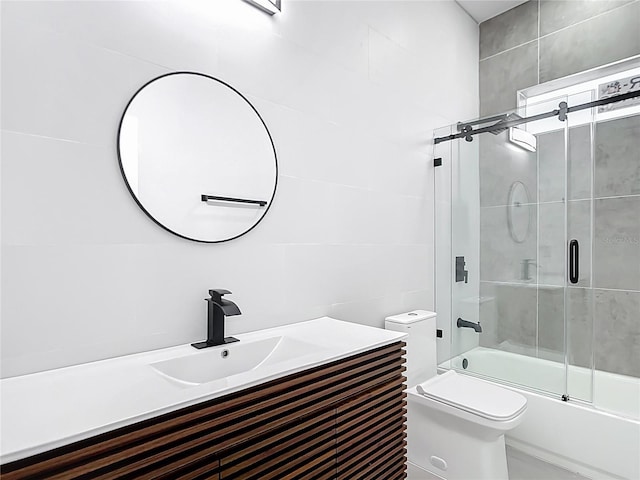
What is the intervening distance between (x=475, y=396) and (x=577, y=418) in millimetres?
591

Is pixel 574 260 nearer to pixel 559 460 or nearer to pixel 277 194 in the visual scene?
pixel 559 460

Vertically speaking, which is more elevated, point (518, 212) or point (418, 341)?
point (518, 212)

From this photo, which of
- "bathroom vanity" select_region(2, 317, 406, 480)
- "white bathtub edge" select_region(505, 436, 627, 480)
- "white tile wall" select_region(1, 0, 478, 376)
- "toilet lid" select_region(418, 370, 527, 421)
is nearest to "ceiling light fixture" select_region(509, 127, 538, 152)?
"white tile wall" select_region(1, 0, 478, 376)

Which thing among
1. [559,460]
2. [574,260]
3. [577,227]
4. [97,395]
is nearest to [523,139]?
[577,227]

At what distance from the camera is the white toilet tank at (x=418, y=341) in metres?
2.10

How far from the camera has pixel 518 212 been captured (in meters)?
2.38

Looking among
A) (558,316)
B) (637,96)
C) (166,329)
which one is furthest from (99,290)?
(637,96)

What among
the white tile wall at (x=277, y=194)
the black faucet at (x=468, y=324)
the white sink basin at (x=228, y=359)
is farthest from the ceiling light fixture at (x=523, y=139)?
the white sink basin at (x=228, y=359)

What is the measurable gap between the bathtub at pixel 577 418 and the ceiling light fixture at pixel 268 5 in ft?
7.82

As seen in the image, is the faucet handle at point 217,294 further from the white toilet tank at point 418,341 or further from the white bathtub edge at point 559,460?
the white bathtub edge at point 559,460

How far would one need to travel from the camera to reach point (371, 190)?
2.15 meters

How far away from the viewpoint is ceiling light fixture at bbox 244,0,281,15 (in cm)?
158

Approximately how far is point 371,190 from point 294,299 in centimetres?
81

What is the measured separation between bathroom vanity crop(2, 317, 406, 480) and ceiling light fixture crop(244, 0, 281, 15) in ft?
4.50
